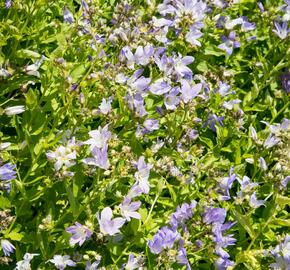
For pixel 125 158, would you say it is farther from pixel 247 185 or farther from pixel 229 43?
pixel 229 43

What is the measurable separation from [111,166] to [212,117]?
1.32 metres

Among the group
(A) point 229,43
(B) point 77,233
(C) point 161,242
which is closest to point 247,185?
(C) point 161,242

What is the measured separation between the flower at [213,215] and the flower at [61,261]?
73 centimetres

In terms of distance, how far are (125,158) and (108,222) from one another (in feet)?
1.06

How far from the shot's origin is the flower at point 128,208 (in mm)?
2799

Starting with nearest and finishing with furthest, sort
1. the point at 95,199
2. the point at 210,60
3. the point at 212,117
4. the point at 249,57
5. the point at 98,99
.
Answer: the point at 95,199, the point at 98,99, the point at 212,117, the point at 210,60, the point at 249,57

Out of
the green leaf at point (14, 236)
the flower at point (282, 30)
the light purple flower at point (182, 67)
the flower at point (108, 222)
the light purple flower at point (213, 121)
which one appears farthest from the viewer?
the flower at point (282, 30)

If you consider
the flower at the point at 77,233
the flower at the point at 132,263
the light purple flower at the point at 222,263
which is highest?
the flower at the point at 77,233

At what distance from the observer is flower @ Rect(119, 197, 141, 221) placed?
2.80 m

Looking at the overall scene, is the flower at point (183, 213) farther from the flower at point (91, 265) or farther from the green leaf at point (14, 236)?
the green leaf at point (14, 236)

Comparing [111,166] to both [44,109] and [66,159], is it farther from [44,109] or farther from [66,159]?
[44,109]

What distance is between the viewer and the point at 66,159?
9.09 feet

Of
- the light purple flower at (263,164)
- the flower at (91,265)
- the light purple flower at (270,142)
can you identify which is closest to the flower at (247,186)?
the light purple flower at (263,164)

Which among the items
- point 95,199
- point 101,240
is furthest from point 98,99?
point 101,240
